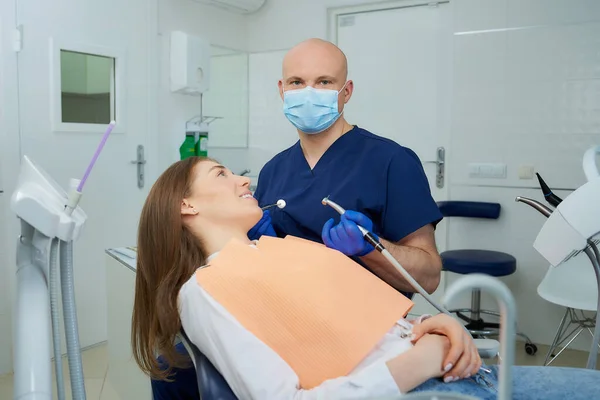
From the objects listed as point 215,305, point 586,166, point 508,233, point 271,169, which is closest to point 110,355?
point 271,169

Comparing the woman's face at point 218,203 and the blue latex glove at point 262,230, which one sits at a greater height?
the woman's face at point 218,203

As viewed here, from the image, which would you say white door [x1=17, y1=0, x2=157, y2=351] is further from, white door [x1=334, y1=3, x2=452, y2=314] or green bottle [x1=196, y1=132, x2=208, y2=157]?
white door [x1=334, y1=3, x2=452, y2=314]

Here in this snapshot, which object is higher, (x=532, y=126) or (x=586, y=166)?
(x=532, y=126)

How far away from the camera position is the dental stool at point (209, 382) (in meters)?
1.11

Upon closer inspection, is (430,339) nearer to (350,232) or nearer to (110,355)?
(350,232)

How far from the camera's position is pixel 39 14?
111 inches

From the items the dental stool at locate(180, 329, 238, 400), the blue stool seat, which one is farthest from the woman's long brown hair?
the blue stool seat

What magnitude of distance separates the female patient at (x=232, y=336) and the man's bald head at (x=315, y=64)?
0.44 metres

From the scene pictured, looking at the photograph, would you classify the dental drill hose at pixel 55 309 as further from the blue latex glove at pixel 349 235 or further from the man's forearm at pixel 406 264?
the man's forearm at pixel 406 264

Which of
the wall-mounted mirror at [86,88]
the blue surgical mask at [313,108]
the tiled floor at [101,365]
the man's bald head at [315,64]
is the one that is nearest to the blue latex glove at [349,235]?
the blue surgical mask at [313,108]

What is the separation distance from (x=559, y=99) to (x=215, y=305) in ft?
9.09

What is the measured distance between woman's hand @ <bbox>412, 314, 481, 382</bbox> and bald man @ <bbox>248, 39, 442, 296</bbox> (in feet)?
1.12

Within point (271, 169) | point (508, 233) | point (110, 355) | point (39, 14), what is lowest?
point (110, 355)

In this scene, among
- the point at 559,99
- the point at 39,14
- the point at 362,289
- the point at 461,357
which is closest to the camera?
the point at 461,357
